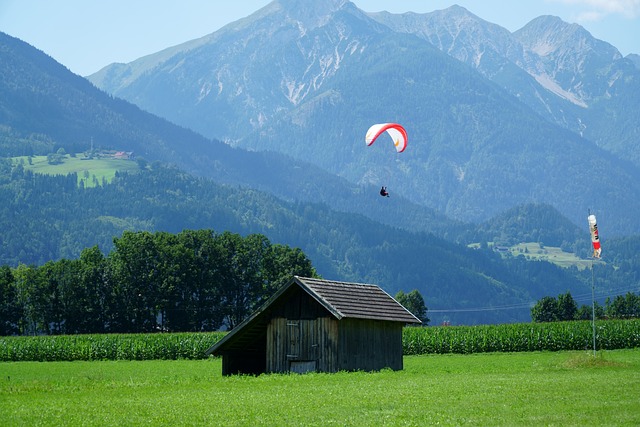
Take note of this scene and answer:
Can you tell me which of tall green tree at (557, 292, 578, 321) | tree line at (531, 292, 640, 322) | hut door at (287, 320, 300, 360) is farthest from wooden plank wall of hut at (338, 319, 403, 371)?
tall green tree at (557, 292, 578, 321)

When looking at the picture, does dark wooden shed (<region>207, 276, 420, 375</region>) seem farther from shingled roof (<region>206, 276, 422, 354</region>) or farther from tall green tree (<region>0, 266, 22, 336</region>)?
tall green tree (<region>0, 266, 22, 336</region>)

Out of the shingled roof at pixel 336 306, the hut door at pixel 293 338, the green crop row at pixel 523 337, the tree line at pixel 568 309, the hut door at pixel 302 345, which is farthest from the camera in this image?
the tree line at pixel 568 309

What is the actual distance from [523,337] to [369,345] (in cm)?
3090

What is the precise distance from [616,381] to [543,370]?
10.4 m

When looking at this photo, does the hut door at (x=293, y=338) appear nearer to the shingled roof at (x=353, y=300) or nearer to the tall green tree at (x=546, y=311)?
the shingled roof at (x=353, y=300)

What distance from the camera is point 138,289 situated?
350ft

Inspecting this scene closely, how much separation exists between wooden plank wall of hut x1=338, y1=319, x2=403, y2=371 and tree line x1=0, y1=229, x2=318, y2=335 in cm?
5591

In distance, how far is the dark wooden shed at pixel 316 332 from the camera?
49.1 meters

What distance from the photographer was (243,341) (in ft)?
171

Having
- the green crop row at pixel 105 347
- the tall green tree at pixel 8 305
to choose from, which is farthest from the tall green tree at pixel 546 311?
the green crop row at pixel 105 347

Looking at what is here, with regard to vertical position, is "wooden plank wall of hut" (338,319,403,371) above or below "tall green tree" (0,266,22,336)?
below

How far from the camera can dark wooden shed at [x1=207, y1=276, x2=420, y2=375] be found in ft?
161

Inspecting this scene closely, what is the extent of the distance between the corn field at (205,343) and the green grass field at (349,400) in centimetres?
3074

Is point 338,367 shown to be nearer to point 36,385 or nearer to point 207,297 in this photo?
point 36,385
